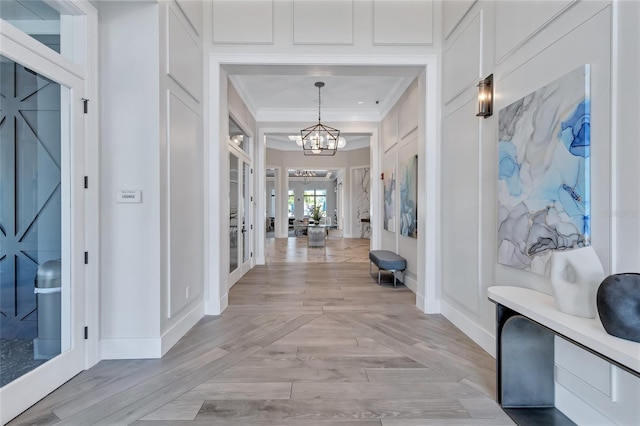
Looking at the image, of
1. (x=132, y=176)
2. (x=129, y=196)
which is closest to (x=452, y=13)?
(x=132, y=176)

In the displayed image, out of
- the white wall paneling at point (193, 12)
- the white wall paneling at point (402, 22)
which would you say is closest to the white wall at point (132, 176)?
the white wall paneling at point (193, 12)

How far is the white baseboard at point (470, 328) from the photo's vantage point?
268cm

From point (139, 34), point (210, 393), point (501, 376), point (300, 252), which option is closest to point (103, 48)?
point (139, 34)

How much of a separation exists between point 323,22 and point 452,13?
150 centimetres

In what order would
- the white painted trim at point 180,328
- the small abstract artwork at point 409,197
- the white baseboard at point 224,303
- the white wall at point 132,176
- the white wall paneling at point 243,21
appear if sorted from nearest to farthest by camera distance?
the white wall at point 132,176 → the white painted trim at point 180,328 → the white wall paneling at point 243,21 → the white baseboard at point 224,303 → the small abstract artwork at point 409,197

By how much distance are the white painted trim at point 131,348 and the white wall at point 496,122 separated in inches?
119

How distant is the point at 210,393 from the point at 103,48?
2995 mm

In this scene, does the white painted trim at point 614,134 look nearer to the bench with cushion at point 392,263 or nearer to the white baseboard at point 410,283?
the white baseboard at point 410,283

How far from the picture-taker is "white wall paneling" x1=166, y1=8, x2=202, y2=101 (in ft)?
9.33

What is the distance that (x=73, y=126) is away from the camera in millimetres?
2346

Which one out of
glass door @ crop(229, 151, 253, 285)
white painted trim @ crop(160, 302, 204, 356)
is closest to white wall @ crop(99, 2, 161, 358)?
white painted trim @ crop(160, 302, 204, 356)

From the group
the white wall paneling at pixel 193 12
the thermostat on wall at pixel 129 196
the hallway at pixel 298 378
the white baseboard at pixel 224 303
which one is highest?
the white wall paneling at pixel 193 12

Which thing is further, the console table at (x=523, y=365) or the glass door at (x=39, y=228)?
the glass door at (x=39, y=228)

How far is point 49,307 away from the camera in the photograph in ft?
7.51
